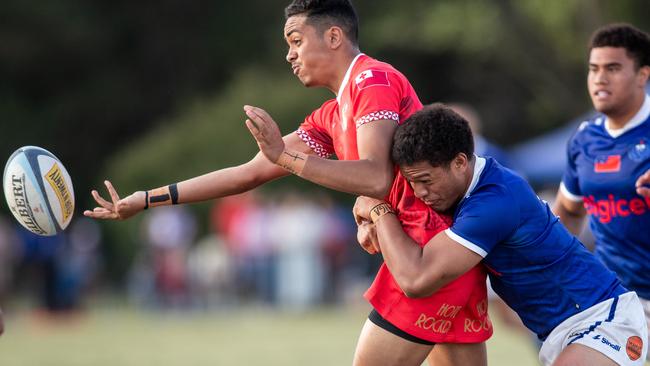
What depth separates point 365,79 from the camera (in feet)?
15.5

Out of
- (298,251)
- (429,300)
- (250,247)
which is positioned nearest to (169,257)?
(250,247)

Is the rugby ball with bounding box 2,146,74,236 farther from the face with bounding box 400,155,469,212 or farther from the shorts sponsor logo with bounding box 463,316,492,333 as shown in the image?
the shorts sponsor logo with bounding box 463,316,492,333

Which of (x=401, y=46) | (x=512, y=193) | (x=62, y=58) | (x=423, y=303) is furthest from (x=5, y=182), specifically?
(x=62, y=58)

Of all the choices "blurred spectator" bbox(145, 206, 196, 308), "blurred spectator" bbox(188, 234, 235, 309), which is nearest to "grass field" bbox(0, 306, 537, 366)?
"blurred spectator" bbox(145, 206, 196, 308)

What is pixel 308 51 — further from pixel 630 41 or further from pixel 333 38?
pixel 630 41

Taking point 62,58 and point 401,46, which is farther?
point 62,58

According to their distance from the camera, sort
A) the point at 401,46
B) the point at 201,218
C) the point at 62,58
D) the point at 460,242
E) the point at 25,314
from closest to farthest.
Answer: the point at 460,242 → the point at 25,314 → the point at 201,218 → the point at 401,46 → the point at 62,58

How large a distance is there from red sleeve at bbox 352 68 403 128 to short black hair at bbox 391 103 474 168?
105 millimetres

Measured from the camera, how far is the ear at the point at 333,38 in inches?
194

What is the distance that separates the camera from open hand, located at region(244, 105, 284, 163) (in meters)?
4.52

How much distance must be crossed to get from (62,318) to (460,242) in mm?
13063

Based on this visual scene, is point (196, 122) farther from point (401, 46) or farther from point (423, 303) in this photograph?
point (423, 303)

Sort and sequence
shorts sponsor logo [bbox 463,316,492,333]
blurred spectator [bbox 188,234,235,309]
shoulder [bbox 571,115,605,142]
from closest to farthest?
shorts sponsor logo [bbox 463,316,492,333] → shoulder [bbox 571,115,605,142] → blurred spectator [bbox 188,234,235,309]

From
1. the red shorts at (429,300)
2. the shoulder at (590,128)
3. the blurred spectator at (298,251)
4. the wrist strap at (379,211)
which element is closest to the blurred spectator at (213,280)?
the blurred spectator at (298,251)
